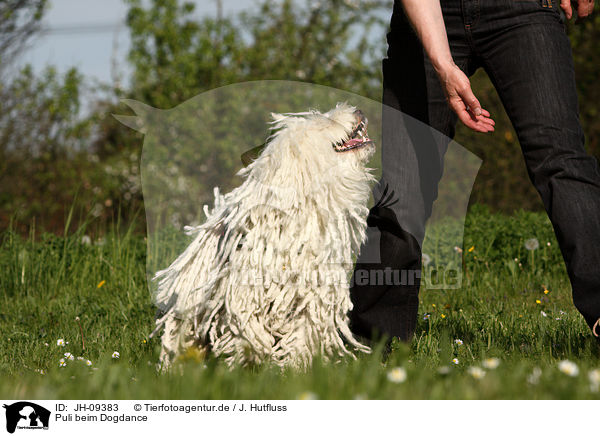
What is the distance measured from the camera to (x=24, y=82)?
8289 mm

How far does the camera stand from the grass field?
176 centimetres

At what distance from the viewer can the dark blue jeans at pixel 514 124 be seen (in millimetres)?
2336

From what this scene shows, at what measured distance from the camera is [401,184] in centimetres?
265

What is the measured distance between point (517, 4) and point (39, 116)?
758 centimetres

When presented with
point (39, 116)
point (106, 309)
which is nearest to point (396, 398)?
→ point (106, 309)

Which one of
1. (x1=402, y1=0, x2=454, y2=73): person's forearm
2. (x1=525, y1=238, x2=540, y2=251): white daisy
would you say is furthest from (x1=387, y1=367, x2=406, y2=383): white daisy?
(x1=525, y1=238, x2=540, y2=251): white daisy

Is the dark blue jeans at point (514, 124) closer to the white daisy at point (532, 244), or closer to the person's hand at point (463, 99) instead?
the person's hand at point (463, 99)

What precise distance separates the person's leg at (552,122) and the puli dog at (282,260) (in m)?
0.68

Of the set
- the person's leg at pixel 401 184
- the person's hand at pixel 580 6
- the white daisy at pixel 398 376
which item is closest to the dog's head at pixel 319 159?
the person's leg at pixel 401 184
